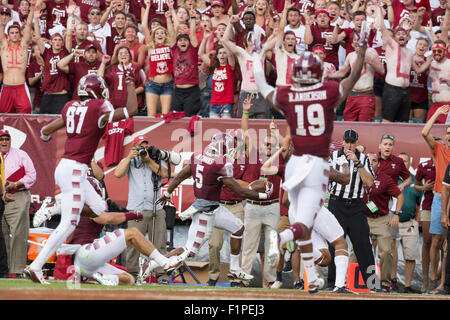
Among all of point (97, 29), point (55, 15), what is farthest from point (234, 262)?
point (55, 15)

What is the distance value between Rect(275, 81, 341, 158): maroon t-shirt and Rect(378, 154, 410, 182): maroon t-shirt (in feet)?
13.8

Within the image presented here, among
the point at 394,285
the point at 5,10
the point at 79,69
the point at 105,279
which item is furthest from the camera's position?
the point at 5,10

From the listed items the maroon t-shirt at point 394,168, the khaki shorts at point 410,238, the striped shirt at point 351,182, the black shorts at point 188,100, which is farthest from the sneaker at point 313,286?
the black shorts at point 188,100

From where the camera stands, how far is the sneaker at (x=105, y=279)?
862cm

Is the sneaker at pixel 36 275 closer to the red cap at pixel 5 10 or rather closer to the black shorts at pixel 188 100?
the black shorts at pixel 188 100

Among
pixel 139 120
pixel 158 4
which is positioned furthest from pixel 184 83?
pixel 158 4

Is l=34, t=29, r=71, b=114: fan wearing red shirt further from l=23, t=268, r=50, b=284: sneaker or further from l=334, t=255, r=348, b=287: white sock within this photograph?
l=334, t=255, r=348, b=287: white sock

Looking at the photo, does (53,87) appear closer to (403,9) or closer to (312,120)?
(403,9)

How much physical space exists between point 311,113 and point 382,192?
13.5ft

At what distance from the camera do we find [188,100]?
43.9 feet

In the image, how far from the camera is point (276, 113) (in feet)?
42.4

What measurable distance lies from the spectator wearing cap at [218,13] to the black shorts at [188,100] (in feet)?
5.44

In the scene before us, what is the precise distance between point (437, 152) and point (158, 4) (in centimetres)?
652
